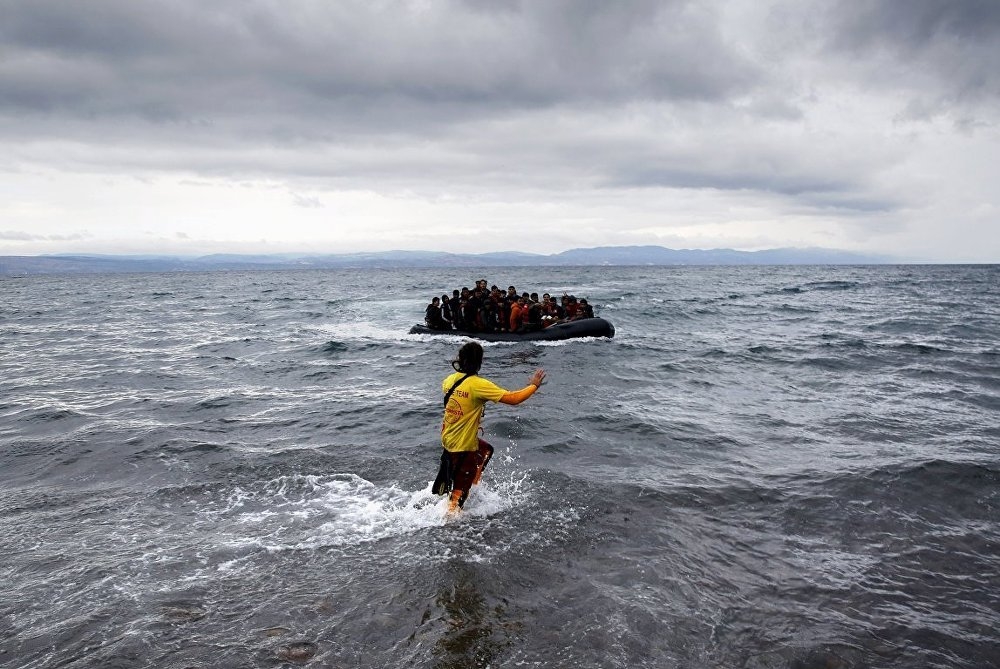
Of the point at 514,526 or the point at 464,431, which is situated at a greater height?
the point at 464,431

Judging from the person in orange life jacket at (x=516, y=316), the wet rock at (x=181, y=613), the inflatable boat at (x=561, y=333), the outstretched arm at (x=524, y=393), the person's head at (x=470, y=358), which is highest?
the person's head at (x=470, y=358)

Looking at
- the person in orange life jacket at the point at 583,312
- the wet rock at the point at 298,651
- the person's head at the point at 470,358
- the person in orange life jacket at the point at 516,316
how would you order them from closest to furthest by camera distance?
the wet rock at the point at 298,651 → the person's head at the point at 470,358 → the person in orange life jacket at the point at 516,316 → the person in orange life jacket at the point at 583,312

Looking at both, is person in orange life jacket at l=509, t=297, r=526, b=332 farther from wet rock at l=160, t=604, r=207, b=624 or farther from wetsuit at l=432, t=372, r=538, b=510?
wet rock at l=160, t=604, r=207, b=624

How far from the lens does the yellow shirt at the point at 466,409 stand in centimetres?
634

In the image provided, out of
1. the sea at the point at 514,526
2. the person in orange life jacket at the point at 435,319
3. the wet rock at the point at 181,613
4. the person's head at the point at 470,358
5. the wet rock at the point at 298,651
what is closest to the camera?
the wet rock at the point at 298,651

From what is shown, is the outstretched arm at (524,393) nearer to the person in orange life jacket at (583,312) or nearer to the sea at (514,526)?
the sea at (514,526)

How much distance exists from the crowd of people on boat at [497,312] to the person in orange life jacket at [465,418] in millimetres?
15352

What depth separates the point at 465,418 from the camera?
21.3 feet

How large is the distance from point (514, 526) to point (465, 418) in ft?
4.48

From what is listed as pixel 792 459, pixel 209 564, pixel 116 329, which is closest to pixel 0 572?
pixel 209 564

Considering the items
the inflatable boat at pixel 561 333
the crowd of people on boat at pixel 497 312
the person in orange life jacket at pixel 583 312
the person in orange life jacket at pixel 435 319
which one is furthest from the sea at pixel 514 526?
the person in orange life jacket at pixel 435 319

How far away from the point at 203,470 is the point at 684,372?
40.8 ft

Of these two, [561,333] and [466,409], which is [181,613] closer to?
[466,409]

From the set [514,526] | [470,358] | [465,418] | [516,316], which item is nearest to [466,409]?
[465,418]
